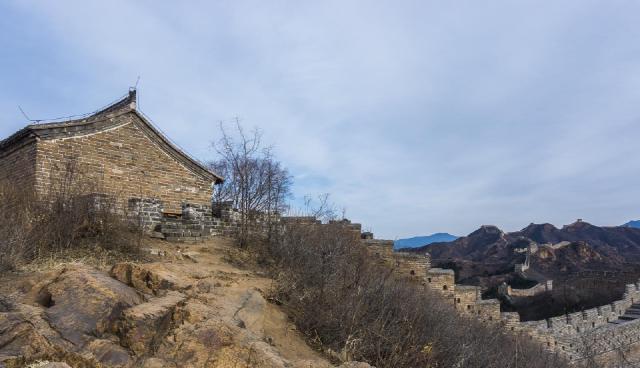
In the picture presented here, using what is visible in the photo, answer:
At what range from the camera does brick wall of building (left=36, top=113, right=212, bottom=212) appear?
10.7 meters

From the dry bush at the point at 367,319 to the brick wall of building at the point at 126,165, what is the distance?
491 cm

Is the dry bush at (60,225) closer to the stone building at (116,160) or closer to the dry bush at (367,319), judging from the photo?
the stone building at (116,160)

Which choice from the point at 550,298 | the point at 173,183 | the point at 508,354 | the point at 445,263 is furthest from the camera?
the point at 445,263

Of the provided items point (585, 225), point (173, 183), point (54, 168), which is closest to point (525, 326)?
point (173, 183)

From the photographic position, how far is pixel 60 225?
6.63m

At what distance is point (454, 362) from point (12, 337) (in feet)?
16.2

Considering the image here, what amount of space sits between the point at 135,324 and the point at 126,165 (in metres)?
8.97

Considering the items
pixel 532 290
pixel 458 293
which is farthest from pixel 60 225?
pixel 532 290

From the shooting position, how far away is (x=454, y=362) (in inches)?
237

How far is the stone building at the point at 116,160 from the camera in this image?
10.5 meters

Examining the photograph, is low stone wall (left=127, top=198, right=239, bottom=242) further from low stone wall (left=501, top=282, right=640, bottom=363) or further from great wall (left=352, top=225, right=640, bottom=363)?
low stone wall (left=501, top=282, right=640, bottom=363)

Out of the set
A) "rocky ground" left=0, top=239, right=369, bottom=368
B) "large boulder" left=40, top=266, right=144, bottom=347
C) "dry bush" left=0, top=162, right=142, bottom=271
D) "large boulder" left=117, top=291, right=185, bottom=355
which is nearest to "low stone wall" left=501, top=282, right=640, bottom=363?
"rocky ground" left=0, top=239, right=369, bottom=368

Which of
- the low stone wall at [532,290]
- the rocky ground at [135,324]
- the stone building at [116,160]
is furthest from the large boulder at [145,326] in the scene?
the low stone wall at [532,290]

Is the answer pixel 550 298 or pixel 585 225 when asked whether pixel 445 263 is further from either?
pixel 585 225
